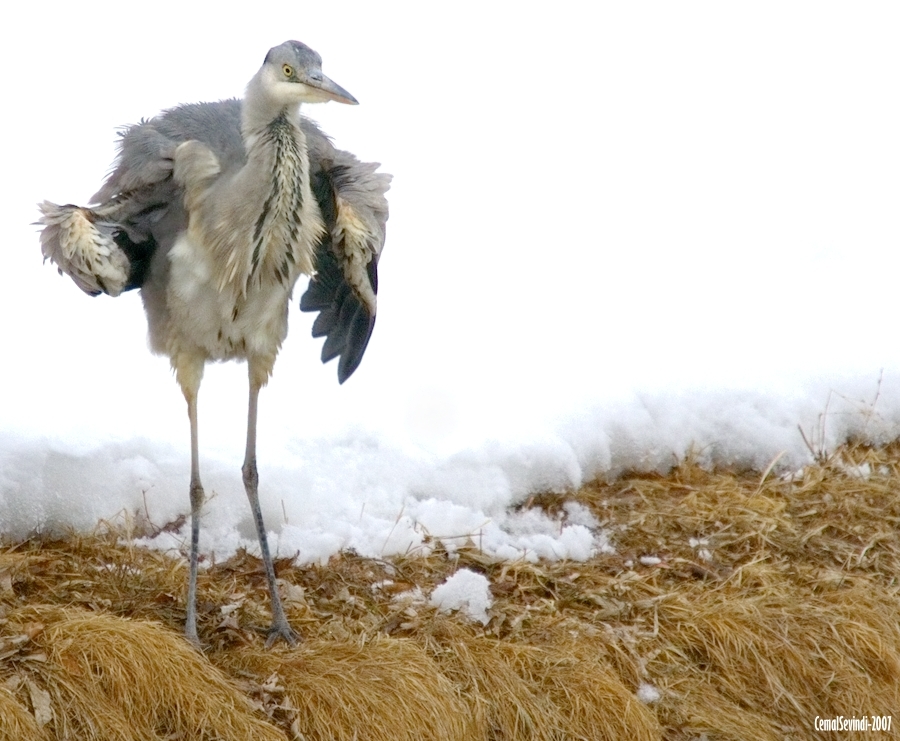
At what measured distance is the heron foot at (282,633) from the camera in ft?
11.4

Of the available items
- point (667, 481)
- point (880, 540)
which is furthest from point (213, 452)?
point (880, 540)

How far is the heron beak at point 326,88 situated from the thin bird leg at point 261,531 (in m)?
0.98

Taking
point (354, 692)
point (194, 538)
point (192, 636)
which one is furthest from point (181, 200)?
point (354, 692)

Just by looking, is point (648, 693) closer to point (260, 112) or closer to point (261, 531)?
point (261, 531)

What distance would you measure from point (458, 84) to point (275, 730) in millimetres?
5905

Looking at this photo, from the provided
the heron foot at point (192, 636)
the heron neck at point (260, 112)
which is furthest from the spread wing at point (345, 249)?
the heron foot at point (192, 636)

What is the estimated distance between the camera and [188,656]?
10.4 feet

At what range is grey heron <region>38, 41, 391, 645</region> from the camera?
134 inches

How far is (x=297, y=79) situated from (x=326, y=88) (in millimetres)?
99

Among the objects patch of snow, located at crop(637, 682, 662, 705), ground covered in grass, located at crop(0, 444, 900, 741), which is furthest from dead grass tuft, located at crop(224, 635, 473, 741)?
patch of snow, located at crop(637, 682, 662, 705)

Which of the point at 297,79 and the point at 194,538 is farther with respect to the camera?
the point at 194,538

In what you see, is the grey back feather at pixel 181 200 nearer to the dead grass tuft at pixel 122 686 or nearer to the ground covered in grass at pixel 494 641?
the ground covered in grass at pixel 494 641

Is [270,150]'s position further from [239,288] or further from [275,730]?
[275,730]

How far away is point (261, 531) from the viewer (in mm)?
3658
